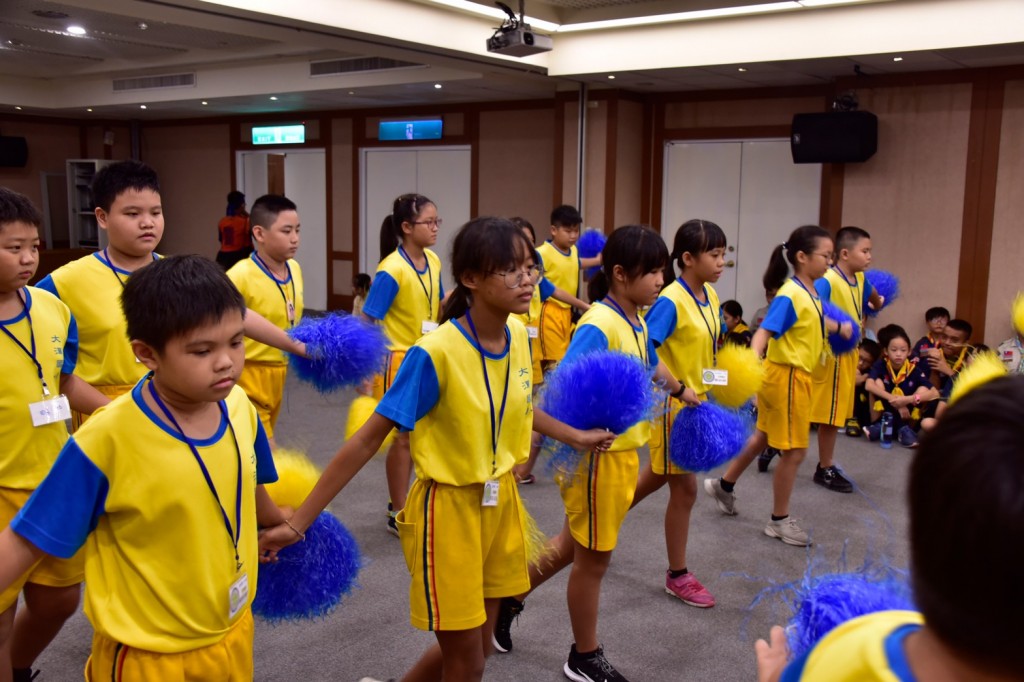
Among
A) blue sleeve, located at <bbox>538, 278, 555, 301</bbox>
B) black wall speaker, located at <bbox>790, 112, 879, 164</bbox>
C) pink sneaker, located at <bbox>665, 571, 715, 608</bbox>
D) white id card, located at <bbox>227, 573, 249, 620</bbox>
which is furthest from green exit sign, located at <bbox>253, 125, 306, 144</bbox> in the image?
white id card, located at <bbox>227, 573, 249, 620</bbox>

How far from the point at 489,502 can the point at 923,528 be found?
152cm

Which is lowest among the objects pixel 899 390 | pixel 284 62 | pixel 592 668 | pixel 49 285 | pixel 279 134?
pixel 592 668

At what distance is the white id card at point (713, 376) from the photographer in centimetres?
339

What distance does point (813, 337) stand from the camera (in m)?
4.29

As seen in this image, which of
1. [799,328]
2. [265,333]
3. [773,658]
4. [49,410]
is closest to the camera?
[773,658]

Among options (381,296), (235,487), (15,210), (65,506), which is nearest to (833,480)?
(381,296)

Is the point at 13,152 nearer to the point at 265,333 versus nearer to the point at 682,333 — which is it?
the point at 265,333

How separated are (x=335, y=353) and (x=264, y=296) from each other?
572 millimetres

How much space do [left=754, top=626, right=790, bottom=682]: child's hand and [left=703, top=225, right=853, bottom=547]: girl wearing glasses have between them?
3.14 meters

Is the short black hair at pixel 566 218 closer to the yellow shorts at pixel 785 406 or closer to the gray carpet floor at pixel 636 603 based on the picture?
the gray carpet floor at pixel 636 603

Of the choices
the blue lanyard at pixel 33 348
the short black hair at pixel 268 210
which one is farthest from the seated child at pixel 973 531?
the short black hair at pixel 268 210

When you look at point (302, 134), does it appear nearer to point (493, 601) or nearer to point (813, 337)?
point (813, 337)

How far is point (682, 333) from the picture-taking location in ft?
10.9

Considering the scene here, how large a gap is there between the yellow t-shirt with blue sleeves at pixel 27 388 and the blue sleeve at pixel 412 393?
94 centimetres
